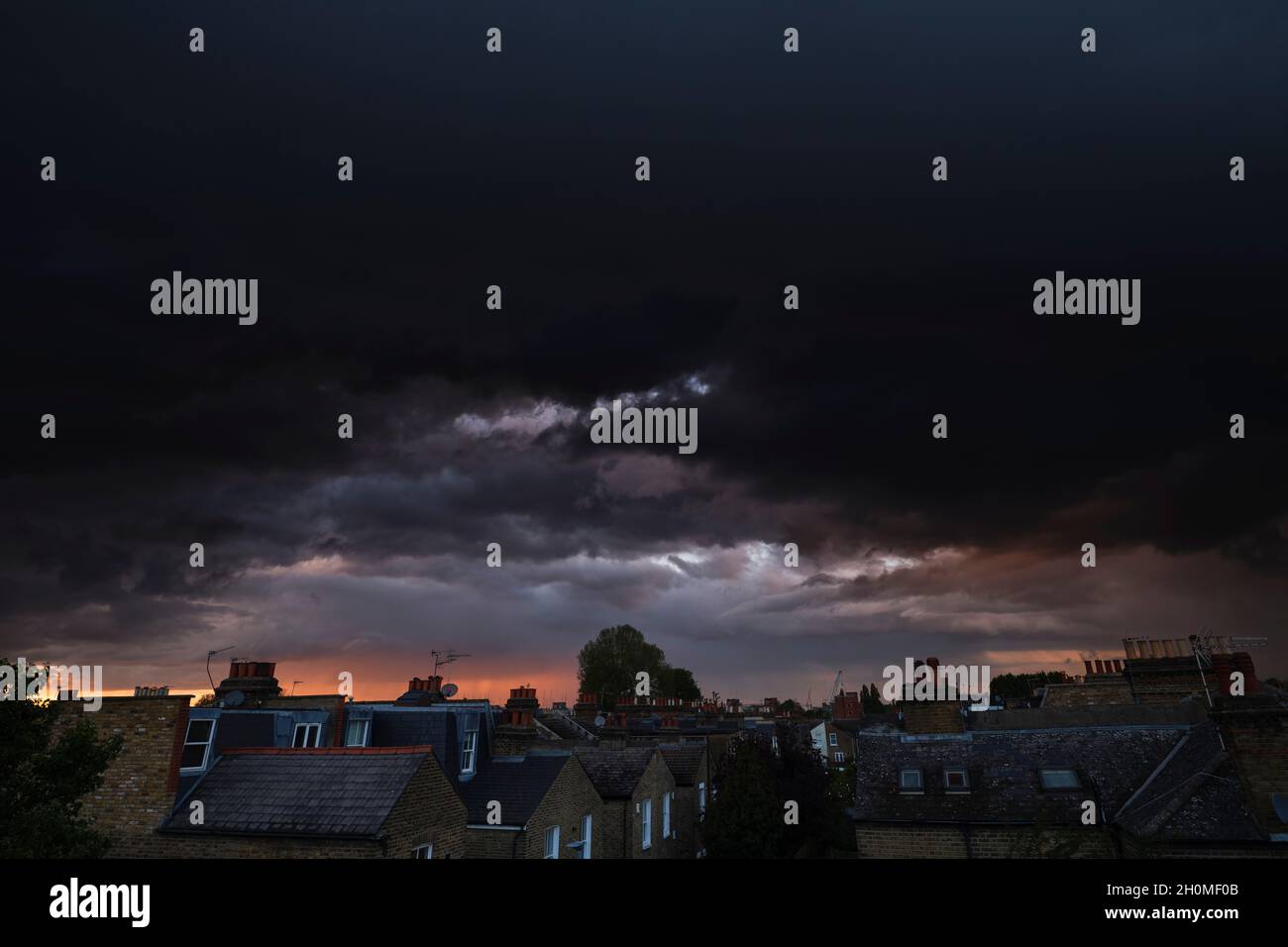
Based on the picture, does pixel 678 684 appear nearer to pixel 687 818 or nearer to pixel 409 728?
pixel 687 818

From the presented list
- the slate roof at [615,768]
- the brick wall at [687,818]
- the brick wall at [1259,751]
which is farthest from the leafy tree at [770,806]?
the brick wall at [1259,751]

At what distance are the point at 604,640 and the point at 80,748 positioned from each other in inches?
4094

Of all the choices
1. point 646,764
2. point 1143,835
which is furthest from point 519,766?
point 1143,835

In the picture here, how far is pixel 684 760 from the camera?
1572 inches

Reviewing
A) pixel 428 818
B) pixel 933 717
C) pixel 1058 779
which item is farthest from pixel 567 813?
pixel 1058 779

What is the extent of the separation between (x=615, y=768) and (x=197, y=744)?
1726 cm

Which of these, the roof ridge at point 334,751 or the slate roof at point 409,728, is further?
the slate roof at point 409,728

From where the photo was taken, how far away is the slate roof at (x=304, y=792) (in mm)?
18562

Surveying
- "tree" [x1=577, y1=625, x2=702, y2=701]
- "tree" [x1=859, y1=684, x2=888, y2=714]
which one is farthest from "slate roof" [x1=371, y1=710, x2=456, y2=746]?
"tree" [x1=859, y1=684, x2=888, y2=714]

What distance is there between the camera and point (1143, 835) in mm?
19000

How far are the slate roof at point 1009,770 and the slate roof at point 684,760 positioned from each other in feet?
47.3

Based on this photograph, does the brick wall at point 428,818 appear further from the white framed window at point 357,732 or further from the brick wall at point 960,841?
the brick wall at point 960,841

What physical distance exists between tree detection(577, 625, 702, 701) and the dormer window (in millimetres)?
90008
